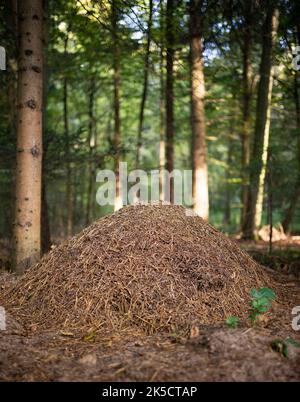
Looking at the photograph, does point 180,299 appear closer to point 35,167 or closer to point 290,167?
point 35,167

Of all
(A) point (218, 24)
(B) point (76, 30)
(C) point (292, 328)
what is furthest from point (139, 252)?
(B) point (76, 30)

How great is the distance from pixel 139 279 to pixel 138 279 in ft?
0.03

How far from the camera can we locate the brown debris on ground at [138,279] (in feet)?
12.6

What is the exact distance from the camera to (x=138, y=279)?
4.06 m

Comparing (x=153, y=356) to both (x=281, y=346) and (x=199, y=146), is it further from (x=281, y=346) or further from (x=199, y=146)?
(x=199, y=146)

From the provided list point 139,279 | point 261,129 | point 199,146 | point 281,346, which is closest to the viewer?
point 281,346

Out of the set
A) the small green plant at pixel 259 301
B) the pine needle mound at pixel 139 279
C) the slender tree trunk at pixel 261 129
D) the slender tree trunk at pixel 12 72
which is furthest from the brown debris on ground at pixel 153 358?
the slender tree trunk at pixel 261 129

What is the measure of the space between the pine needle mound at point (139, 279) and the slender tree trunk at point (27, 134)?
739 mm

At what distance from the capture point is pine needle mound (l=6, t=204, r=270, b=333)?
3.83 m

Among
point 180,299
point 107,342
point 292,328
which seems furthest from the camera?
point 180,299

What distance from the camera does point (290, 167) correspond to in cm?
920

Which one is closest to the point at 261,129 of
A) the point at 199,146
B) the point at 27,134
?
the point at 199,146

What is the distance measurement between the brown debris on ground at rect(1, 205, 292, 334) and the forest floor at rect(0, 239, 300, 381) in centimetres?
26
